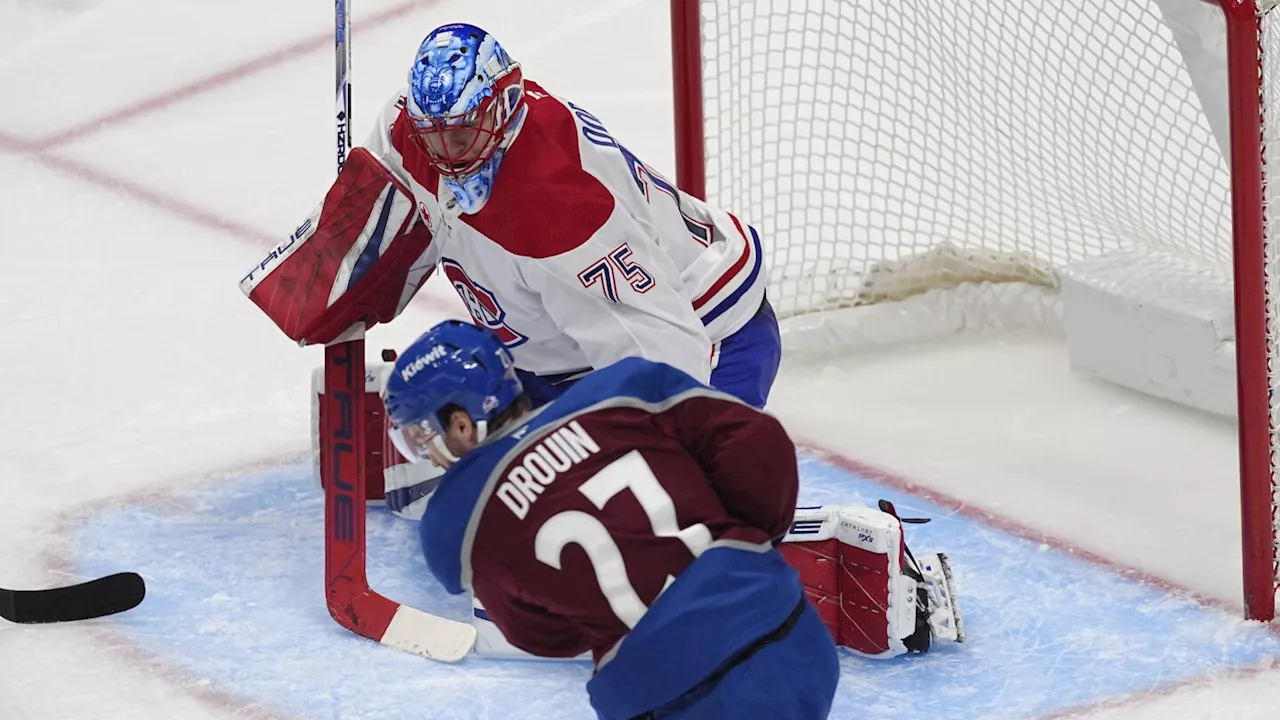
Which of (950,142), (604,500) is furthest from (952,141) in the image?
(604,500)

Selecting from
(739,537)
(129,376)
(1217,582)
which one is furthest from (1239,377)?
(129,376)

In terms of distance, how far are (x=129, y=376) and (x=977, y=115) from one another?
1.88m

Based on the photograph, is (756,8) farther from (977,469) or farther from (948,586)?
(948,586)

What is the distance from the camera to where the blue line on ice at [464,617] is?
3.09 metres

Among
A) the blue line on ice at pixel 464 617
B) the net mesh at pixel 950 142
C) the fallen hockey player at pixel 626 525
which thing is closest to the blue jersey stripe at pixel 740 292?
the blue line on ice at pixel 464 617

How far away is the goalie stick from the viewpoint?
10.8ft

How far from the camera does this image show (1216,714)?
9.91 ft

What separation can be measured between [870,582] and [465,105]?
998 millimetres

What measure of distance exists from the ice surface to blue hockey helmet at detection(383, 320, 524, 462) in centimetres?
90

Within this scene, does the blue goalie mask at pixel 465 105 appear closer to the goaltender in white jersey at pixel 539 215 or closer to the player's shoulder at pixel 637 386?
the goaltender in white jersey at pixel 539 215

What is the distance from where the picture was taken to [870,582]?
126 inches

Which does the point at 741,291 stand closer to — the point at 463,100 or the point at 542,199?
the point at 542,199

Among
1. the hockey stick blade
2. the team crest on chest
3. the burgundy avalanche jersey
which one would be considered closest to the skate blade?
the team crest on chest

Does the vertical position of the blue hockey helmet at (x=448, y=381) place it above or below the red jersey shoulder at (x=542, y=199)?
below
